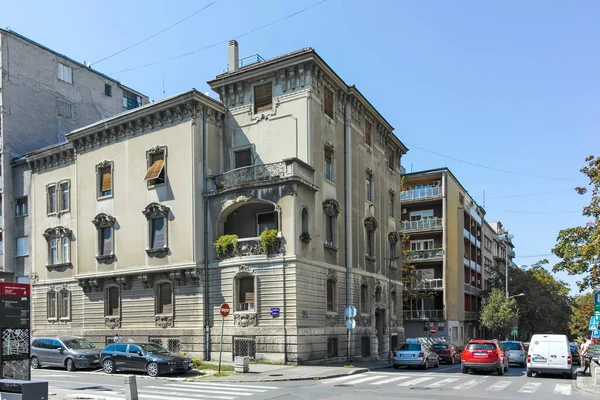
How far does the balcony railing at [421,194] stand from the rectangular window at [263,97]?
96.1 ft

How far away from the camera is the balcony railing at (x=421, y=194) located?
56.9 m

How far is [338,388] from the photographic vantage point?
63.9 feet

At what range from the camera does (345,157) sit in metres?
35.2

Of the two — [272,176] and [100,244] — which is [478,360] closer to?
[272,176]

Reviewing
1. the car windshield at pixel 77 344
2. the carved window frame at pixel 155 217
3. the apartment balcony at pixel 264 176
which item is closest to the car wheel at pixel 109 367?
the car windshield at pixel 77 344

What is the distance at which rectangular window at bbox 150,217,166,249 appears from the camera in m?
32.7

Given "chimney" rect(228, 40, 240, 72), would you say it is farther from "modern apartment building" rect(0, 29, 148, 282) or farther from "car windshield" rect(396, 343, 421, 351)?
"car windshield" rect(396, 343, 421, 351)

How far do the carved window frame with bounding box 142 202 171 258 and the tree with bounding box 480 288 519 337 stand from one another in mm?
38800

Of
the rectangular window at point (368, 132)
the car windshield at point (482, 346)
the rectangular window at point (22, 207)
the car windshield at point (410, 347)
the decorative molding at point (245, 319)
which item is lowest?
the car windshield at point (410, 347)

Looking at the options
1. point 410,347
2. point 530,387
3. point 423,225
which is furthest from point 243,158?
point 423,225

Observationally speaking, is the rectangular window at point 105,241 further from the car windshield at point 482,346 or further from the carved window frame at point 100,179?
the car windshield at point 482,346

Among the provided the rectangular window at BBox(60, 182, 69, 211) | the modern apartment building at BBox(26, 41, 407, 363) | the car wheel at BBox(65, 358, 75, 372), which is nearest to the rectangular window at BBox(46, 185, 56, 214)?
the rectangular window at BBox(60, 182, 69, 211)

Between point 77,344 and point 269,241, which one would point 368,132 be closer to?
point 269,241

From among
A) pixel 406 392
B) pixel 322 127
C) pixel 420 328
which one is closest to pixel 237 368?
pixel 406 392
